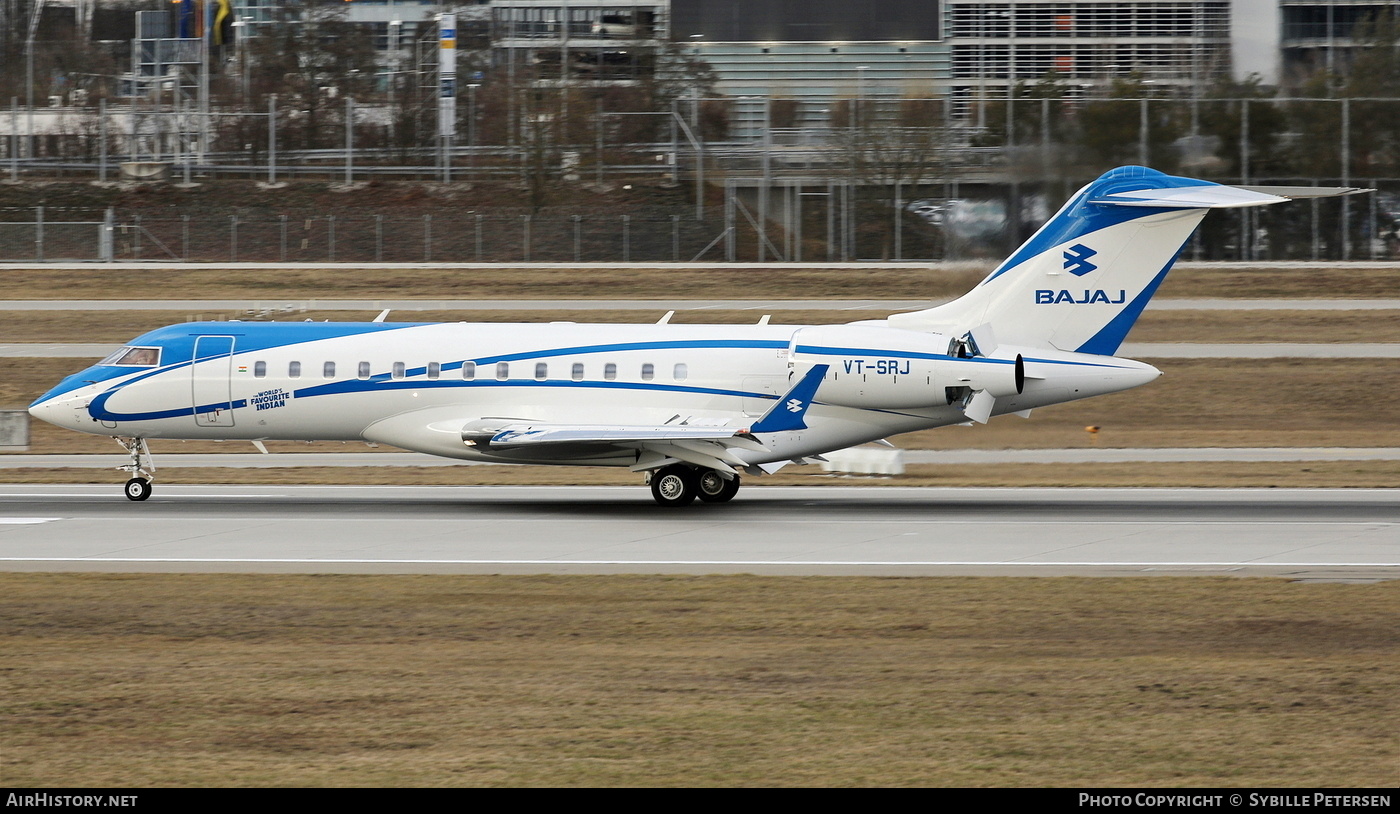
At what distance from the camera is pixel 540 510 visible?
2589cm

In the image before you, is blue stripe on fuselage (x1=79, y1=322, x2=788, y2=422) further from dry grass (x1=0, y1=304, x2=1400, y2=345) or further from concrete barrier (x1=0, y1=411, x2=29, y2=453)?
dry grass (x1=0, y1=304, x2=1400, y2=345)

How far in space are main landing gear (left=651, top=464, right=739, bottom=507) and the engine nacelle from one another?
2.43 meters

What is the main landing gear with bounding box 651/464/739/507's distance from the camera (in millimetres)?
26000

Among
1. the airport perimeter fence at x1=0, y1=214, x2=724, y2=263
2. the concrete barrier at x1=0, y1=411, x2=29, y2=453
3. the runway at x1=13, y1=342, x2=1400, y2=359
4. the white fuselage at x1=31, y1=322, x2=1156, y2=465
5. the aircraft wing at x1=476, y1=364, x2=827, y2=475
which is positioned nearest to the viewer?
the aircraft wing at x1=476, y1=364, x2=827, y2=475

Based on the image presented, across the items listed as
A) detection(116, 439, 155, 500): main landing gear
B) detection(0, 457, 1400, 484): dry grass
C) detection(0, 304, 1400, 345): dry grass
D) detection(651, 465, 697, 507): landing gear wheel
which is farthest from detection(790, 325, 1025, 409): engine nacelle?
detection(0, 304, 1400, 345): dry grass

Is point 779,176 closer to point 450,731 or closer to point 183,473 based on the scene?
point 183,473

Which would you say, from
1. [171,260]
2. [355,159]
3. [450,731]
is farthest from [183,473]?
[355,159]

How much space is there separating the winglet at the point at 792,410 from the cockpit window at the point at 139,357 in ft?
36.9

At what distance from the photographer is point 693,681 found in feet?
42.7

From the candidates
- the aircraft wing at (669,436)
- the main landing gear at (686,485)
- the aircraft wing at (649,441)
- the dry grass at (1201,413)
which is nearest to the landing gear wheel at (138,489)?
the aircraft wing at (669,436)

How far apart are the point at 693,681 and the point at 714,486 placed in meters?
13.4

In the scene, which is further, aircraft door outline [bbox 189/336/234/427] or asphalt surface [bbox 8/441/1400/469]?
asphalt surface [bbox 8/441/1400/469]

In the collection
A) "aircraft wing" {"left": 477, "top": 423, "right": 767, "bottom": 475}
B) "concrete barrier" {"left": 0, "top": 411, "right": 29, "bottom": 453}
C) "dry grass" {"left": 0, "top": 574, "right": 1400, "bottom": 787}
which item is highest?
"aircraft wing" {"left": 477, "top": 423, "right": 767, "bottom": 475}
